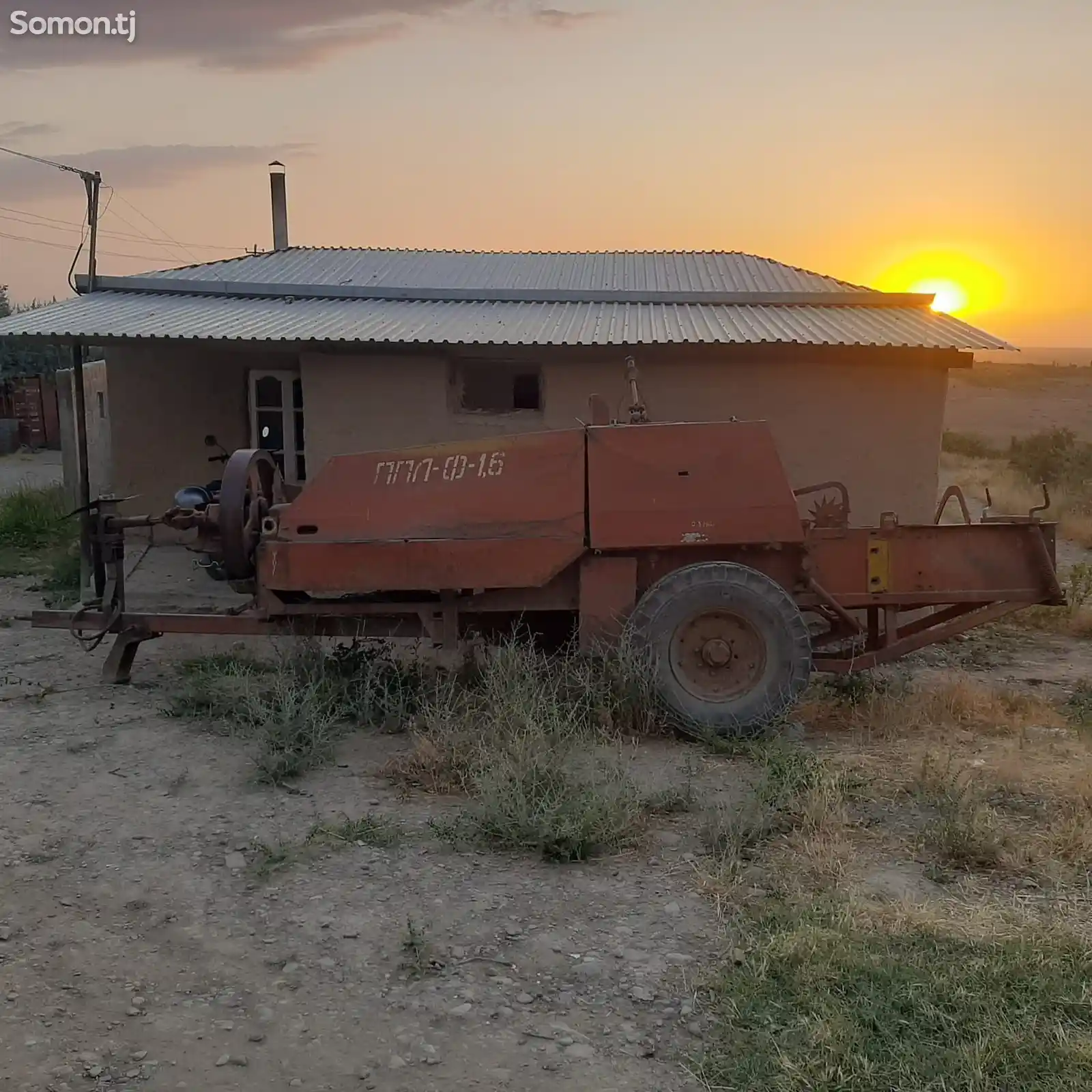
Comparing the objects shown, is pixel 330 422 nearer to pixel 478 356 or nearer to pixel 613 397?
pixel 478 356

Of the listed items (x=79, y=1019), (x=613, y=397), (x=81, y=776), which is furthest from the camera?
(x=613, y=397)

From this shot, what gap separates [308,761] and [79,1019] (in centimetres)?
231

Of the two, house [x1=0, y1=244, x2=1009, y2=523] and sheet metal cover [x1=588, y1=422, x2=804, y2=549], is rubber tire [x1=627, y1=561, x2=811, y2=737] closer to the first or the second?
sheet metal cover [x1=588, y1=422, x2=804, y2=549]

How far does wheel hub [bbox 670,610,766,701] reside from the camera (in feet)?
20.1

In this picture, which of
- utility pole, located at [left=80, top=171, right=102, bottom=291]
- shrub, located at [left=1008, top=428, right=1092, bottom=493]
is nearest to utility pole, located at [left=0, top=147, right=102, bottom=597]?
utility pole, located at [left=80, top=171, right=102, bottom=291]

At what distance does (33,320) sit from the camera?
9.88m

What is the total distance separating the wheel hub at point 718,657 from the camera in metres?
6.14

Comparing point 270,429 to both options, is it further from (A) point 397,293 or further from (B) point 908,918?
(B) point 908,918

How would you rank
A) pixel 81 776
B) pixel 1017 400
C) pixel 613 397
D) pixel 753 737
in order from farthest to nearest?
pixel 1017 400 → pixel 613 397 → pixel 753 737 → pixel 81 776

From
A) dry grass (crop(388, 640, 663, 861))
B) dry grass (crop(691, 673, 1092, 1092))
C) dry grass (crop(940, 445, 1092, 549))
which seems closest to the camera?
dry grass (crop(691, 673, 1092, 1092))

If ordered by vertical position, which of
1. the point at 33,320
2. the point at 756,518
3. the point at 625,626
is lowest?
the point at 625,626

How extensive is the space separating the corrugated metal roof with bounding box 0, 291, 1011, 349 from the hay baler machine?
117 inches

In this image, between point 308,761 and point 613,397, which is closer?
point 308,761

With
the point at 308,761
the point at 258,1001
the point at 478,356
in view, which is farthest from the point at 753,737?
the point at 478,356
